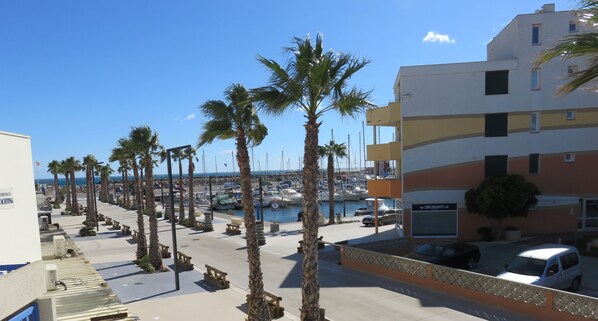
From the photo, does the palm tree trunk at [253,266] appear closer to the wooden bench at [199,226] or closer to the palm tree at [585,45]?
the palm tree at [585,45]

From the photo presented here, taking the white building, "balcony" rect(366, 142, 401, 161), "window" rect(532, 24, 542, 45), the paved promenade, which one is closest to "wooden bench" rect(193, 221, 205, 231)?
the paved promenade

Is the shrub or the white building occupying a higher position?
the white building

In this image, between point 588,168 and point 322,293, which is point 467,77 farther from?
point 322,293

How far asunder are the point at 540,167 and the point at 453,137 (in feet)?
20.3

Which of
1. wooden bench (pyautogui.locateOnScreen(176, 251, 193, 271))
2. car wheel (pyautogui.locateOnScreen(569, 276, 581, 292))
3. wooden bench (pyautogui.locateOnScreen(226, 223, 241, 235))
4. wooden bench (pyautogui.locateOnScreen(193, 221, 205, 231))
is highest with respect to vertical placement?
car wheel (pyautogui.locateOnScreen(569, 276, 581, 292))

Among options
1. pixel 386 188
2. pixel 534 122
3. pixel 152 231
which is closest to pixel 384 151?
pixel 386 188

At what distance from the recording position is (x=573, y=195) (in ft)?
87.7

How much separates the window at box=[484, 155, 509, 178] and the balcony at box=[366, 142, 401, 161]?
19.4 ft

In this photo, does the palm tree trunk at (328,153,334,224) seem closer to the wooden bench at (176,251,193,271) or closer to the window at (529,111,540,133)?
the window at (529,111,540,133)

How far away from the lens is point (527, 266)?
593 inches

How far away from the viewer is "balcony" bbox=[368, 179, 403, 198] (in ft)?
92.8

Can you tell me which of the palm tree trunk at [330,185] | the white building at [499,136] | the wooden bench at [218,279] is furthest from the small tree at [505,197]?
the palm tree trunk at [330,185]

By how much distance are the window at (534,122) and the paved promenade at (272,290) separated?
12424 mm

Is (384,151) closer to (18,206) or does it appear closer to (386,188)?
(386,188)
